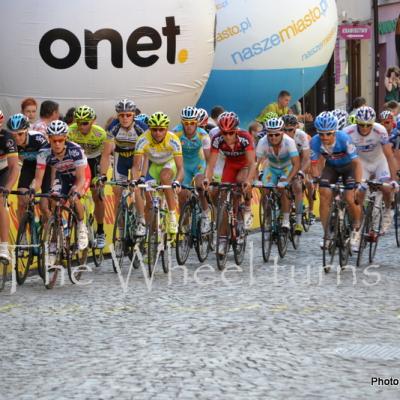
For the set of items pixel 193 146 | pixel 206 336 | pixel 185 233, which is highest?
pixel 193 146

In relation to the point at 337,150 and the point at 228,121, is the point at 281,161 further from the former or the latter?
the point at 337,150

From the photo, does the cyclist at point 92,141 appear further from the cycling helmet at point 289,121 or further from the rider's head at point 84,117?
the cycling helmet at point 289,121

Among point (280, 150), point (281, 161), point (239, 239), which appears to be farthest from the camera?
point (281, 161)

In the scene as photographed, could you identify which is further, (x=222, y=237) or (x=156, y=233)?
(x=222, y=237)

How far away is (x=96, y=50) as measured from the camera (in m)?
19.1

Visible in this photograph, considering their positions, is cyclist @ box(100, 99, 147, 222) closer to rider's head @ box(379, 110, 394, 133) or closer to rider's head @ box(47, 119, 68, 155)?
rider's head @ box(47, 119, 68, 155)

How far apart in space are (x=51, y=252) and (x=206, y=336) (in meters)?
3.16

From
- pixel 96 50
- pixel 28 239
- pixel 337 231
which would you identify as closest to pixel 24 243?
pixel 28 239

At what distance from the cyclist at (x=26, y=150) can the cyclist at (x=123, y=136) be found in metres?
1.18

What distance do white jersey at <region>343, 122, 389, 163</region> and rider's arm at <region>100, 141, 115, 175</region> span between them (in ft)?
8.98

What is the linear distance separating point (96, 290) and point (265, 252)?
2899 mm

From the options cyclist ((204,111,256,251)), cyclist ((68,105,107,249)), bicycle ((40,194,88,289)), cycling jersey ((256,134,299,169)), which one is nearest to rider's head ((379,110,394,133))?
cycling jersey ((256,134,299,169))

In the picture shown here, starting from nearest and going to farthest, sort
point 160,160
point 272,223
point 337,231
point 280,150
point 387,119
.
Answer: point 337,231
point 160,160
point 272,223
point 280,150
point 387,119

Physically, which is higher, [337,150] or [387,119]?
[387,119]
